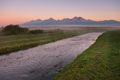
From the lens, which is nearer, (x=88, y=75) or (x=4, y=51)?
(x=88, y=75)

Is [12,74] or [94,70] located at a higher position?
[94,70]

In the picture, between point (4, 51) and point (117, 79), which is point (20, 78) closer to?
point (117, 79)

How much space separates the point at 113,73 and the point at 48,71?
8.39m

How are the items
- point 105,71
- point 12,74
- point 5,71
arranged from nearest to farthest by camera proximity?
1. point 105,71
2. point 12,74
3. point 5,71

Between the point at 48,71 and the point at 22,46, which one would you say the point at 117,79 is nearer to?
the point at 48,71

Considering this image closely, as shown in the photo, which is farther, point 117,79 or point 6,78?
point 6,78

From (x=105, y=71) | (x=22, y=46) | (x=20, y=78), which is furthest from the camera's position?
(x=22, y=46)

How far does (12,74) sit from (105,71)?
12185 mm

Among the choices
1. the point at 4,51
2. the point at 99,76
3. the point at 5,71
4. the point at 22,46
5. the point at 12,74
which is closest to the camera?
the point at 99,76

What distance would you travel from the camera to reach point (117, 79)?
8.86 meters

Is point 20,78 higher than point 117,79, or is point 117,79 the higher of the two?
point 117,79

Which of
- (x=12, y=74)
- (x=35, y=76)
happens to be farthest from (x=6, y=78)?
(x=35, y=76)

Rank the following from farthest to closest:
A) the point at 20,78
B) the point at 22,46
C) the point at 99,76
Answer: the point at 22,46 < the point at 20,78 < the point at 99,76

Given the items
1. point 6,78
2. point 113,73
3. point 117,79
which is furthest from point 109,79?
point 6,78
